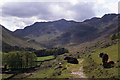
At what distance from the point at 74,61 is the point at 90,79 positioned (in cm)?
3077

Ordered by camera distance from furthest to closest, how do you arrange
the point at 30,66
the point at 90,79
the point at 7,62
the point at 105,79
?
the point at 30,66
the point at 7,62
the point at 90,79
the point at 105,79

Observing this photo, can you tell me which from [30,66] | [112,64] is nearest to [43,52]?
[30,66]

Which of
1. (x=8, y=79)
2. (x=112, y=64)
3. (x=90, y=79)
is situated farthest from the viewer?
(x=8, y=79)

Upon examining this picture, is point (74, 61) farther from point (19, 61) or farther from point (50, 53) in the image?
point (50, 53)

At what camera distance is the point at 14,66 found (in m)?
92.4

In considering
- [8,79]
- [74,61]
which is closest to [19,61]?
[8,79]

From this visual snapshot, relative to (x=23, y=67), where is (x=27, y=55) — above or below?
above

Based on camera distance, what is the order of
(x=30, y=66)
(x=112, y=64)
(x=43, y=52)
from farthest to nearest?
(x=43, y=52) → (x=30, y=66) → (x=112, y=64)

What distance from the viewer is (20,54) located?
9338 cm

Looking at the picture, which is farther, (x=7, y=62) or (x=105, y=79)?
(x=7, y=62)

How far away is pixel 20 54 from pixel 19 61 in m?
5.45

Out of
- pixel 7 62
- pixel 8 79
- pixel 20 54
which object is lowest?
pixel 8 79

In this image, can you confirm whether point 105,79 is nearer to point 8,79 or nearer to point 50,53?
point 8,79

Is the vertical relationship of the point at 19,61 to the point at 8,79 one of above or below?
above
